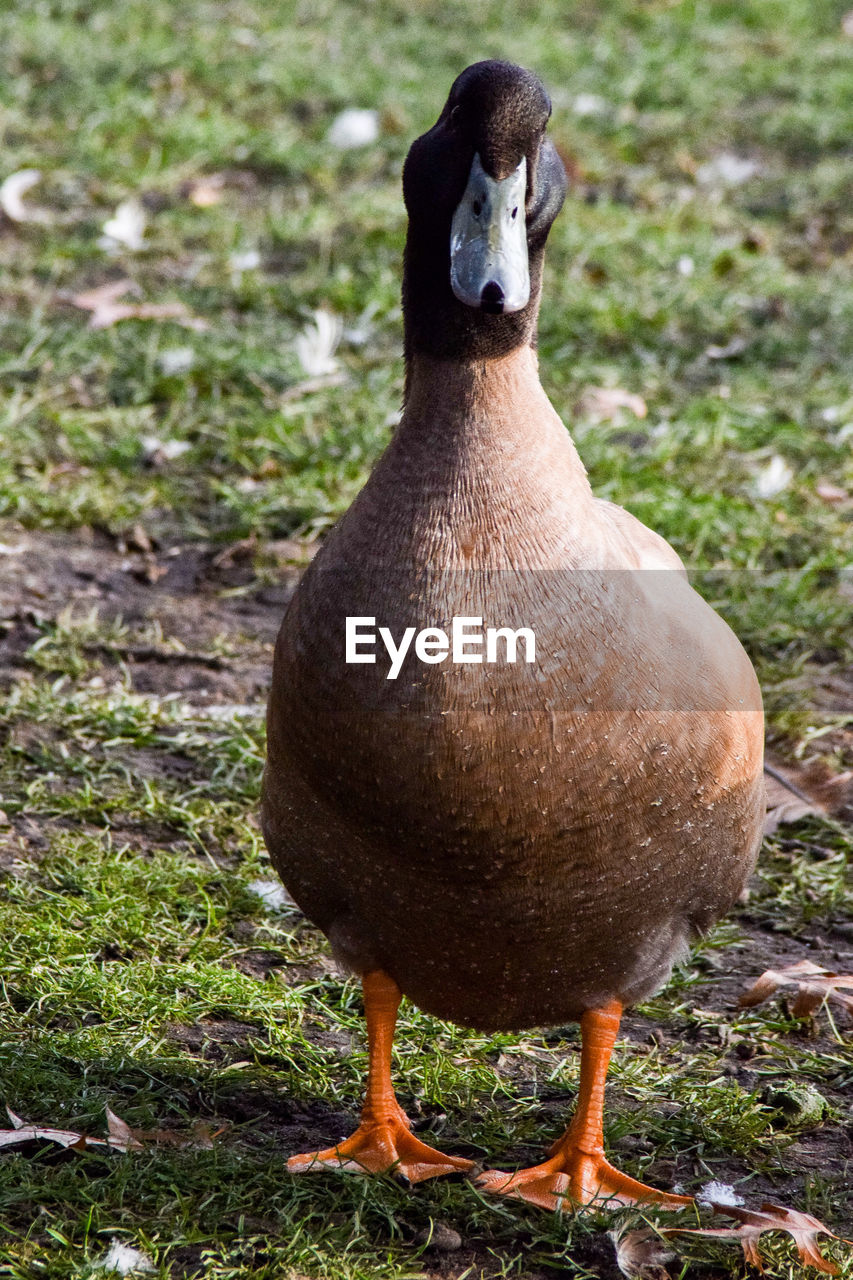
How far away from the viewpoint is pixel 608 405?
5680mm

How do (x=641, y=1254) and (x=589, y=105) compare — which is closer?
(x=641, y=1254)

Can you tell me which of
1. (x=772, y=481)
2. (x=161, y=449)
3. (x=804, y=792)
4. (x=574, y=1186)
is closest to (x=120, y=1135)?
(x=574, y=1186)

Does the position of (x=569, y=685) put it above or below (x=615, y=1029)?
above

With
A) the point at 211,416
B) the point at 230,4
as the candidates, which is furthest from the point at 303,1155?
the point at 230,4

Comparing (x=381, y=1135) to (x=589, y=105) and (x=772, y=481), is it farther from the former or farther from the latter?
(x=589, y=105)

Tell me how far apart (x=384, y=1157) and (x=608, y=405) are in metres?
3.41

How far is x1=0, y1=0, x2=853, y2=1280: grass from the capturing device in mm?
2895

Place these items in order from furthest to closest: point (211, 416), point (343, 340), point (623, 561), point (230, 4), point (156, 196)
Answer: point (230, 4), point (156, 196), point (343, 340), point (211, 416), point (623, 561)

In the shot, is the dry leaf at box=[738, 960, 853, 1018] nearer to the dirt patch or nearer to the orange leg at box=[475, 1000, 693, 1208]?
the orange leg at box=[475, 1000, 693, 1208]

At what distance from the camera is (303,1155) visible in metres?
2.84

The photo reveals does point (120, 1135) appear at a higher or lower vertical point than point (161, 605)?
lower

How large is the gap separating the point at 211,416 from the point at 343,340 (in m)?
0.79

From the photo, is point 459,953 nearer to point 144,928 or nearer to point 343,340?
point 144,928

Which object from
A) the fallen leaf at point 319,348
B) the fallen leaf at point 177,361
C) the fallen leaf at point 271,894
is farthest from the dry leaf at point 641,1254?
the fallen leaf at point 177,361
